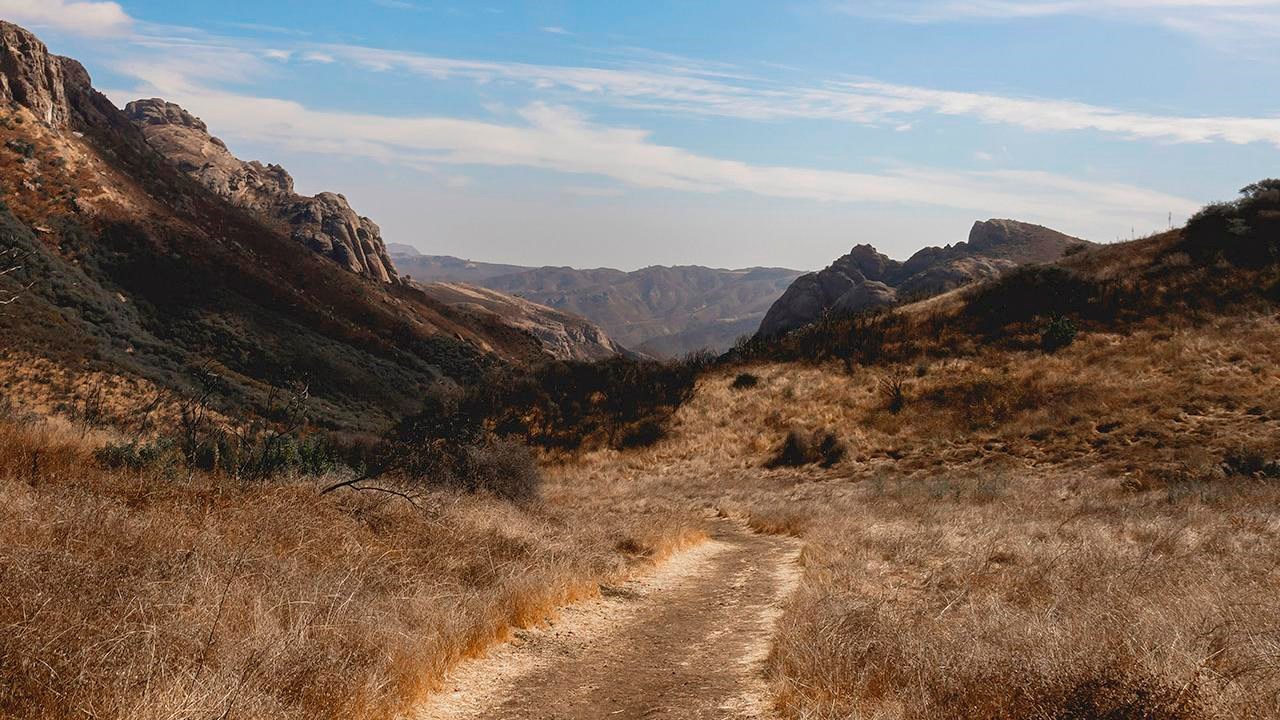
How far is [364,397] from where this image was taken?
62719mm

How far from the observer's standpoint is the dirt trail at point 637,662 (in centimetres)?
544

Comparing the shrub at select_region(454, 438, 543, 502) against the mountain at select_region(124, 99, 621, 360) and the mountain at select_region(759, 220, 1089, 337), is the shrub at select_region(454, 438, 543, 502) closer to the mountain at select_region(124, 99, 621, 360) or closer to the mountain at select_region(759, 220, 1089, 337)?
the mountain at select_region(759, 220, 1089, 337)

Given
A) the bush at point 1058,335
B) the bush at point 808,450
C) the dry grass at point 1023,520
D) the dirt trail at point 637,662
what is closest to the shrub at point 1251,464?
the dry grass at point 1023,520

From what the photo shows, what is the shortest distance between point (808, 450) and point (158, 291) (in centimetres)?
5365

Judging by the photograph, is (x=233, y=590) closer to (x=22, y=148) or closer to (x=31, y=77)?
(x=22, y=148)

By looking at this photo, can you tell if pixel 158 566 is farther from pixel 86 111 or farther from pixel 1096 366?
pixel 86 111

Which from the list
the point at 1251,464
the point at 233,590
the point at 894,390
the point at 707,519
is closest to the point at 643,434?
the point at 894,390

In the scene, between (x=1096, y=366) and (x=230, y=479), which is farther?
(x=1096, y=366)

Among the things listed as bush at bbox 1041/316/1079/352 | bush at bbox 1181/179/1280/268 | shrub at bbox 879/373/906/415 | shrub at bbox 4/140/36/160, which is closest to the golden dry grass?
shrub at bbox 879/373/906/415

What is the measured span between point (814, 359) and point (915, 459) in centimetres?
1406

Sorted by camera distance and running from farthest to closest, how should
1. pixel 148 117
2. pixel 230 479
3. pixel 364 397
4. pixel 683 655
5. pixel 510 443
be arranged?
pixel 148 117, pixel 364 397, pixel 510 443, pixel 230 479, pixel 683 655

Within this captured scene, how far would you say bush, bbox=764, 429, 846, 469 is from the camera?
1254 inches

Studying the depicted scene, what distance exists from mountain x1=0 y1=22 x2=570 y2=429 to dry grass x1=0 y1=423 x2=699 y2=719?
74.8ft

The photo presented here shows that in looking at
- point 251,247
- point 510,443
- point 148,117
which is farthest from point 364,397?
point 148,117
